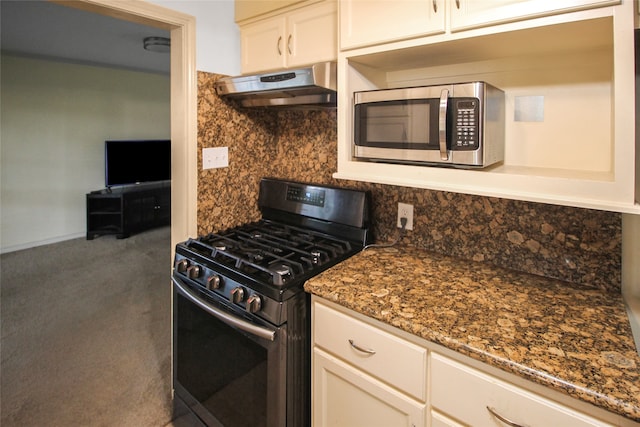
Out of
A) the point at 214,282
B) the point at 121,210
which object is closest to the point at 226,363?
the point at 214,282

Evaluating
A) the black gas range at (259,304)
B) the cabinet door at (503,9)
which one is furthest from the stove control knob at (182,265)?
the cabinet door at (503,9)

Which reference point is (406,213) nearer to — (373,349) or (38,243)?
(373,349)

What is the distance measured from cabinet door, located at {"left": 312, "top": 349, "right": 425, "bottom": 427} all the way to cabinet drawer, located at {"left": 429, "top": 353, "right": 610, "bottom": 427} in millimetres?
95

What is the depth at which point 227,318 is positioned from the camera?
1.43 metres

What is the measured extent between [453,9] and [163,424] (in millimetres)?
2183

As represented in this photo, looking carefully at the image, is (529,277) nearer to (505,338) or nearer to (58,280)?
(505,338)

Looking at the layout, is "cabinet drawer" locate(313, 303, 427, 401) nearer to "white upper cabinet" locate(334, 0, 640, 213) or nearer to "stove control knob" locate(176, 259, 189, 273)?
"white upper cabinet" locate(334, 0, 640, 213)

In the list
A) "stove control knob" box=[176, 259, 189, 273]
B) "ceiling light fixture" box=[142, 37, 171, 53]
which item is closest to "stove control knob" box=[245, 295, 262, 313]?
"stove control knob" box=[176, 259, 189, 273]

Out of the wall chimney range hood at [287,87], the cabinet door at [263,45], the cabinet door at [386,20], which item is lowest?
the wall chimney range hood at [287,87]

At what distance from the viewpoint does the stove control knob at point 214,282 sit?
1.49m

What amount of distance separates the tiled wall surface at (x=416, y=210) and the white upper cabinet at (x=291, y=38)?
10.1 inches

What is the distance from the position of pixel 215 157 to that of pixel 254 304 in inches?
36.7

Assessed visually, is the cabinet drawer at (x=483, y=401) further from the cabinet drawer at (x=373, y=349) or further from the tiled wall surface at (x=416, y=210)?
the tiled wall surface at (x=416, y=210)

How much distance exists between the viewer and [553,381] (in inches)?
32.8
